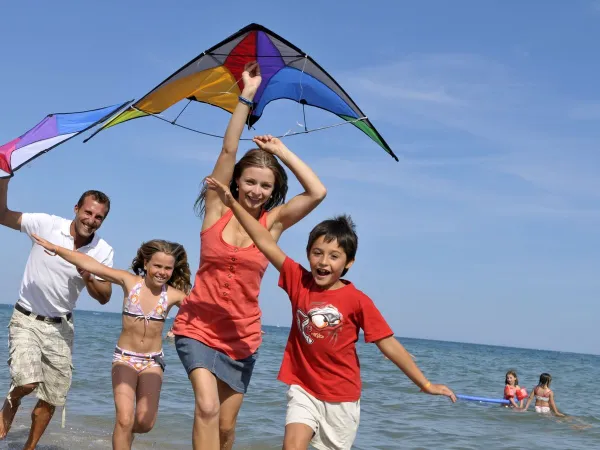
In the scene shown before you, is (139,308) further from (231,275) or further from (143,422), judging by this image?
(231,275)

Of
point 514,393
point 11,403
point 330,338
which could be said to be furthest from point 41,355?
point 514,393

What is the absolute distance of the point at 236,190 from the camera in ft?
15.6

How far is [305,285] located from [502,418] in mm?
10024

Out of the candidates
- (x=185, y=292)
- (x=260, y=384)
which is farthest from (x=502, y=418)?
(x=185, y=292)

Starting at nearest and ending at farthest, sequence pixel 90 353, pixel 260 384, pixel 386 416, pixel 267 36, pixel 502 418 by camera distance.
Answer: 1. pixel 267 36
2. pixel 386 416
3. pixel 502 418
4. pixel 260 384
5. pixel 90 353

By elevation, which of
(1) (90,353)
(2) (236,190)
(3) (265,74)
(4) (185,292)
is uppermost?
(3) (265,74)

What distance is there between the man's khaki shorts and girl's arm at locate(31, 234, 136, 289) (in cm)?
77

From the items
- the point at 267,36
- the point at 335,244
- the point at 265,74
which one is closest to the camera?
the point at 335,244

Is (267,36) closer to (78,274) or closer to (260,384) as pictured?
(78,274)

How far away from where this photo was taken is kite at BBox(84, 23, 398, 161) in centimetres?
546

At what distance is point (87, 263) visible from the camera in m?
5.69

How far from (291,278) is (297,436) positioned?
91 centimetres

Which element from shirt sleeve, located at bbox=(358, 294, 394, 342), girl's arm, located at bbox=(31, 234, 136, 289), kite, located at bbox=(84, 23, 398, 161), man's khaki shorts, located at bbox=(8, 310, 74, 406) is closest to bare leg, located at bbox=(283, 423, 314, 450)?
shirt sleeve, located at bbox=(358, 294, 394, 342)

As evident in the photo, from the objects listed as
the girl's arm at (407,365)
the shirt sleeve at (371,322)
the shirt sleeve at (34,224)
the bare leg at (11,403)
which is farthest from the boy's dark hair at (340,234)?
the bare leg at (11,403)
